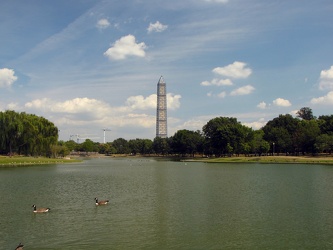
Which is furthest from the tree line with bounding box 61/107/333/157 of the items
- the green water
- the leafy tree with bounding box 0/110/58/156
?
the green water

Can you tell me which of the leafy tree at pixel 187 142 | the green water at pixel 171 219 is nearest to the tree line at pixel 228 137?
the leafy tree at pixel 187 142

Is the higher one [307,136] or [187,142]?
[187,142]

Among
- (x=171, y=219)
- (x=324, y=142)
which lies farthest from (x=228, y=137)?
(x=171, y=219)

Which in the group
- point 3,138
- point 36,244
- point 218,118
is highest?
point 218,118

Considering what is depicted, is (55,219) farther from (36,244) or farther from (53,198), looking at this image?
(53,198)

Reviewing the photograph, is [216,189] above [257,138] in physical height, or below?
below

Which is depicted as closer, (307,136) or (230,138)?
(307,136)

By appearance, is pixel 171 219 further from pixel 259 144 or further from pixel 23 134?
pixel 259 144

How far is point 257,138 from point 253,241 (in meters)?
121

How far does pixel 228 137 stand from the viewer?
5133 inches

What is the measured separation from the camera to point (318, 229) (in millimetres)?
21938

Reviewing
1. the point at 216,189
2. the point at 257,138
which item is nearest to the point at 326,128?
the point at 257,138

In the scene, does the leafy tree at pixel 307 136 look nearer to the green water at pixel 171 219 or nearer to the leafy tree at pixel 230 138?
the leafy tree at pixel 230 138

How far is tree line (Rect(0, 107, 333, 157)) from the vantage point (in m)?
104
